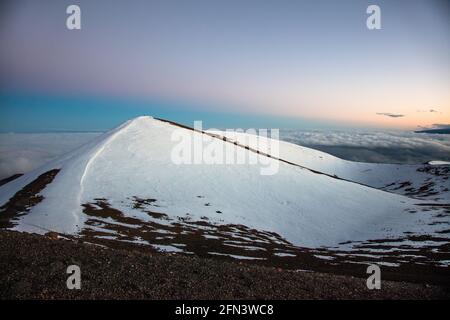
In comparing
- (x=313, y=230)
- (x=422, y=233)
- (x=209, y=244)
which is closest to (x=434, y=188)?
(x=422, y=233)

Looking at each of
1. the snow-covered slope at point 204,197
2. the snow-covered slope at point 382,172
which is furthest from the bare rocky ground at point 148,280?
the snow-covered slope at point 382,172

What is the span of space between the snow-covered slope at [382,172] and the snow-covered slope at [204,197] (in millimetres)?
69032

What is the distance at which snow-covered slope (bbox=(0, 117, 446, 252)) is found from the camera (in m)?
58.7

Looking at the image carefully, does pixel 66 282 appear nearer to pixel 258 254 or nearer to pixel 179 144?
pixel 258 254

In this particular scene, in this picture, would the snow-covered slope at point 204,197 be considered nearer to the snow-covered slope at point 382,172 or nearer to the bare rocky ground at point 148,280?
the bare rocky ground at point 148,280

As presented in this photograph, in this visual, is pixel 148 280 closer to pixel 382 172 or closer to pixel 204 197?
pixel 204 197

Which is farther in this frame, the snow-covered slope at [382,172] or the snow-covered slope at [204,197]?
the snow-covered slope at [382,172]

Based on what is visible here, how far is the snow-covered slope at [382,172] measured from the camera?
15050cm

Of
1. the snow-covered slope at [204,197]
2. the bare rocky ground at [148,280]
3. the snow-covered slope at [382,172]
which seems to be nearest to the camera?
the bare rocky ground at [148,280]

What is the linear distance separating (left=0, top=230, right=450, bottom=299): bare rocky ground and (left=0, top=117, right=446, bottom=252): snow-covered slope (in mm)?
28103

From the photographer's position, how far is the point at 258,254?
144 feet

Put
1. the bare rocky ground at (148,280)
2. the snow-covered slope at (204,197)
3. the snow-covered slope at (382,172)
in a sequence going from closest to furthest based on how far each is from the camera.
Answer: the bare rocky ground at (148,280)
the snow-covered slope at (204,197)
the snow-covered slope at (382,172)

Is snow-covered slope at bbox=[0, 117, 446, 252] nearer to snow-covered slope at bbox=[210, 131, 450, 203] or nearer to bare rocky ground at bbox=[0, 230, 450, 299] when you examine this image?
bare rocky ground at bbox=[0, 230, 450, 299]

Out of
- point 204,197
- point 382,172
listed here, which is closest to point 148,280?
point 204,197
